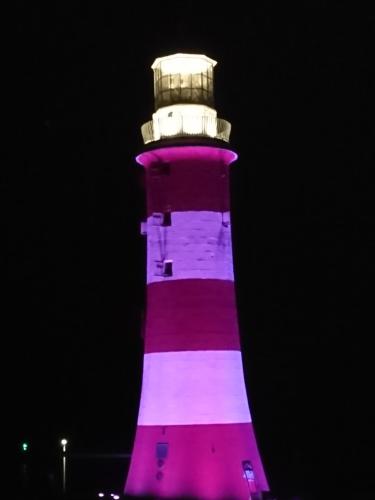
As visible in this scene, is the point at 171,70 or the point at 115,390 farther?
the point at 115,390

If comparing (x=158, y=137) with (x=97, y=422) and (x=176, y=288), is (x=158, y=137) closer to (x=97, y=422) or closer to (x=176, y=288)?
(x=176, y=288)

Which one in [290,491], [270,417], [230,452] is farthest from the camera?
[270,417]

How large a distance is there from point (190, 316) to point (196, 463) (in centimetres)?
310

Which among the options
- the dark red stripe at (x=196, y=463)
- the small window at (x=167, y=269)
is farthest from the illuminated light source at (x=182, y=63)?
the dark red stripe at (x=196, y=463)

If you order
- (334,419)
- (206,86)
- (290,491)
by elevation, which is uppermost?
(206,86)

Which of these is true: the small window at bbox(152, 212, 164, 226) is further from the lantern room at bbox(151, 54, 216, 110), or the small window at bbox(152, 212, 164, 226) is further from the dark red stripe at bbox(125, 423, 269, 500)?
the dark red stripe at bbox(125, 423, 269, 500)

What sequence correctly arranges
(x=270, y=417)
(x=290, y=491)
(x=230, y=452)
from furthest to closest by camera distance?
(x=270, y=417) < (x=290, y=491) < (x=230, y=452)

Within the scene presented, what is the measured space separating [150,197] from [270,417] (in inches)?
776

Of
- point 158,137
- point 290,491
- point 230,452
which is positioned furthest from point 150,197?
point 290,491

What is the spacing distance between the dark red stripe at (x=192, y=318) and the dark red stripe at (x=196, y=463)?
176cm

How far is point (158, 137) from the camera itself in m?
25.3

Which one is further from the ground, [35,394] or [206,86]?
[206,86]

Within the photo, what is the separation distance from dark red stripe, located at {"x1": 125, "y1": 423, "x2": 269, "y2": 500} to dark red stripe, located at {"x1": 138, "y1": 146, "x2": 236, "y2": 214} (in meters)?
4.80

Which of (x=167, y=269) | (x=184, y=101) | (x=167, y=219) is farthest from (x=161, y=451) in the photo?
(x=184, y=101)
